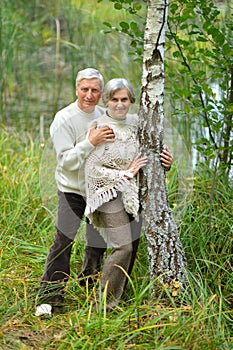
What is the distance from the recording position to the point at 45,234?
385cm

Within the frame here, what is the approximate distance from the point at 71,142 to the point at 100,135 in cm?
22

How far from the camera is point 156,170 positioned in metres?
2.86

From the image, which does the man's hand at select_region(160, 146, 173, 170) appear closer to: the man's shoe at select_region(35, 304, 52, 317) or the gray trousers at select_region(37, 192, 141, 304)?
the gray trousers at select_region(37, 192, 141, 304)

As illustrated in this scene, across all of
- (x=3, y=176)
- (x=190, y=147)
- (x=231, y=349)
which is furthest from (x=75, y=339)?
(x=190, y=147)

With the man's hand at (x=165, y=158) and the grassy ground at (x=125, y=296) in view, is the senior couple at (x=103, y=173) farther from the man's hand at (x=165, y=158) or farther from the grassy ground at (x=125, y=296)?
the grassy ground at (x=125, y=296)

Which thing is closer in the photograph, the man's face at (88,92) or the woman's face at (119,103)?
the woman's face at (119,103)

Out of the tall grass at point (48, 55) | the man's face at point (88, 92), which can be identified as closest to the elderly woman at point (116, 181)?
Answer: the man's face at point (88, 92)

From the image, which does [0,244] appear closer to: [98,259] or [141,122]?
[98,259]

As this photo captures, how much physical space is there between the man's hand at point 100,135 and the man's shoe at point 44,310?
834 mm

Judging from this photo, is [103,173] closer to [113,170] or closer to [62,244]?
[113,170]

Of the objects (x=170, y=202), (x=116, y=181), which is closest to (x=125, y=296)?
(x=116, y=181)

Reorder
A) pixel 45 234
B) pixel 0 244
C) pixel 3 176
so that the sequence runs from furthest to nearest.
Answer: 1. pixel 3 176
2. pixel 45 234
3. pixel 0 244

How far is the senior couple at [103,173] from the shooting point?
281 cm

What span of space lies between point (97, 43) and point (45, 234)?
118 inches
